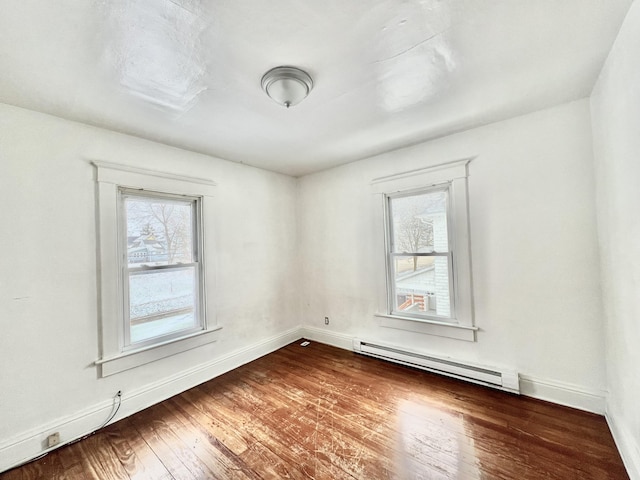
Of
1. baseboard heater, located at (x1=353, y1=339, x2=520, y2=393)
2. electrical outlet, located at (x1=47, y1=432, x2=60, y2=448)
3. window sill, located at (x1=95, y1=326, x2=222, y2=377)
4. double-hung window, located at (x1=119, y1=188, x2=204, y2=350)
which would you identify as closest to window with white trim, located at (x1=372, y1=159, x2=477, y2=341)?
baseboard heater, located at (x1=353, y1=339, x2=520, y2=393)

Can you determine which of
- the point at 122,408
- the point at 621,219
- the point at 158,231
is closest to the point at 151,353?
the point at 122,408

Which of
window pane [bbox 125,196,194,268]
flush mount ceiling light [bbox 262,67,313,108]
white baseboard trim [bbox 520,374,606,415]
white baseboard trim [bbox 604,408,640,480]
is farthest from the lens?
window pane [bbox 125,196,194,268]

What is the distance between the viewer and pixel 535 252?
2.34 meters

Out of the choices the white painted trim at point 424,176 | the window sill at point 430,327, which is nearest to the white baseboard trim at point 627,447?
the window sill at point 430,327

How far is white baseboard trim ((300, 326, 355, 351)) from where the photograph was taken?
3.60m

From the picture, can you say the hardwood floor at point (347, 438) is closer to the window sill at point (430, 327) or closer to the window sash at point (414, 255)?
the window sill at point (430, 327)

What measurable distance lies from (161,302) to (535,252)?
11.7 feet

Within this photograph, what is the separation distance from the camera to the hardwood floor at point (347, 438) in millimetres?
1671

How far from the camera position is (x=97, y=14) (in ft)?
3.94

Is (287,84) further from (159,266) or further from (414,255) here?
(414,255)

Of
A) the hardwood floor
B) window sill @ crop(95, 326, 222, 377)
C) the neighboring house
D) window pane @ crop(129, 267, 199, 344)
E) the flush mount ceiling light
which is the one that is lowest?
the hardwood floor

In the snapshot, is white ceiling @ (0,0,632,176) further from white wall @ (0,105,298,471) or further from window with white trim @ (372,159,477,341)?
window with white trim @ (372,159,477,341)

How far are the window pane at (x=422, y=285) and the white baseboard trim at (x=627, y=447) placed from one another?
1.31 meters

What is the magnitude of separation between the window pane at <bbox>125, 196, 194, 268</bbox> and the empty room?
2cm
